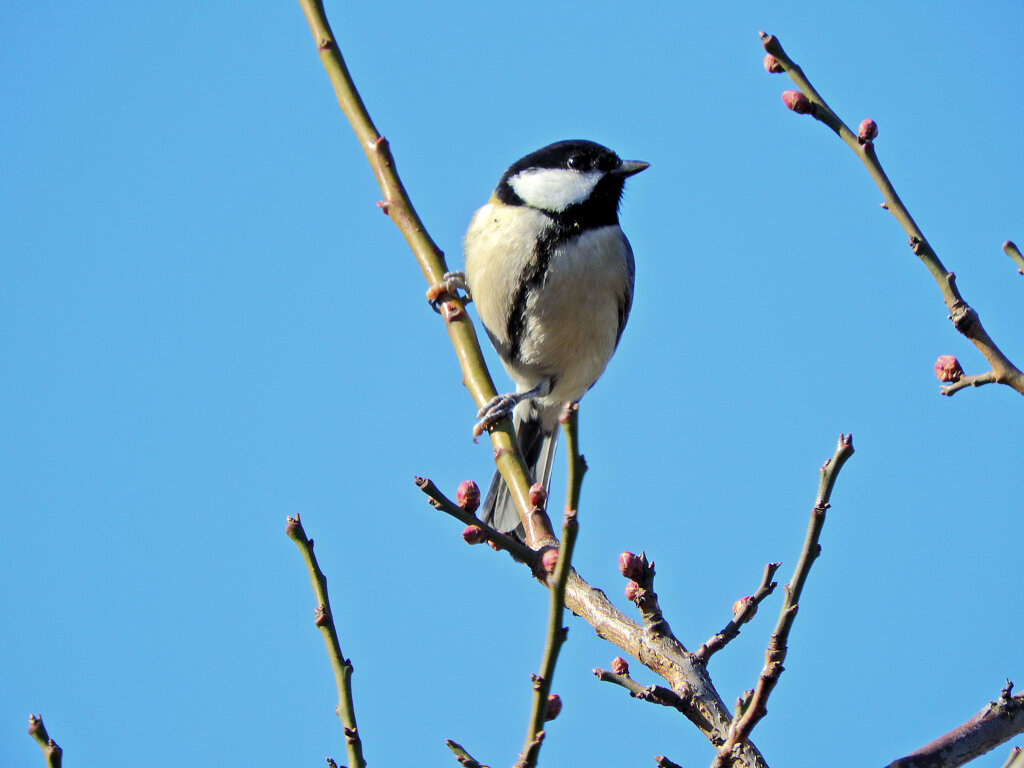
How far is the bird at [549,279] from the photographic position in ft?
13.4

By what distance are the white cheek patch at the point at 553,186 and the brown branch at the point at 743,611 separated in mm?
2335

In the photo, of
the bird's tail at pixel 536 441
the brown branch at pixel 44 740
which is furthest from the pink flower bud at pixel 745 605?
the bird's tail at pixel 536 441

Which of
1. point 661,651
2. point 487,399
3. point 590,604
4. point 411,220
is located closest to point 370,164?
point 411,220

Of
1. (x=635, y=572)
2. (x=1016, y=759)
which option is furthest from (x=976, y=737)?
(x=635, y=572)

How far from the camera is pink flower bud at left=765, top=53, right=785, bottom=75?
1810 millimetres

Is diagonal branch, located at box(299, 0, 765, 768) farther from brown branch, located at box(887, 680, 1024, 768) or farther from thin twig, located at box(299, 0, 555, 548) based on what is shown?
brown branch, located at box(887, 680, 1024, 768)

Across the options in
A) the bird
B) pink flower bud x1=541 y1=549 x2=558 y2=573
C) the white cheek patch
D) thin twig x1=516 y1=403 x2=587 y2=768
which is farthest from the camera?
the white cheek patch

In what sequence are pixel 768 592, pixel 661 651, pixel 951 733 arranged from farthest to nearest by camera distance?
pixel 768 592 → pixel 661 651 → pixel 951 733

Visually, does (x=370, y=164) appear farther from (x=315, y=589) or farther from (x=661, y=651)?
(x=661, y=651)

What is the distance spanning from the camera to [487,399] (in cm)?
241

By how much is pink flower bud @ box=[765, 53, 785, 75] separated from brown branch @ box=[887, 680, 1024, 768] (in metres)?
1.25

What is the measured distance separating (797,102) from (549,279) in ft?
7.53

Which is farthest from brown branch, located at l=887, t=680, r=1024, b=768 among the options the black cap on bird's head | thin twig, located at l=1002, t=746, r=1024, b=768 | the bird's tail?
the black cap on bird's head

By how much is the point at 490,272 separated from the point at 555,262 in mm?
286
